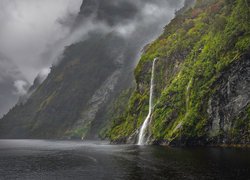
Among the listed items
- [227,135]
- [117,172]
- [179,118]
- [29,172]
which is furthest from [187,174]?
[179,118]

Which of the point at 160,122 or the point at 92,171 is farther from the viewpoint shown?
the point at 160,122

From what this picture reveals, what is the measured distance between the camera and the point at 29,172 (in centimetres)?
4741

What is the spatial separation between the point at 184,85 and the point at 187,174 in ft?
208

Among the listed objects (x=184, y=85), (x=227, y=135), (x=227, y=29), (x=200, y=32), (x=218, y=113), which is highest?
(x=200, y=32)

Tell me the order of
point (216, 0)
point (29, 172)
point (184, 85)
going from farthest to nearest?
point (216, 0)
point (184, 85)
point (29, 172)

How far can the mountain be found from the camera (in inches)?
3019

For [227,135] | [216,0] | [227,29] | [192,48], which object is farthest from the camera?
[216,0]

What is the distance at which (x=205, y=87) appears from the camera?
87.0 m

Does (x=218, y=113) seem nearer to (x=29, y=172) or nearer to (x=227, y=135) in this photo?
(x=227, y=135)

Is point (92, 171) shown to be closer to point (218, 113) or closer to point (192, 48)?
point (218, 113)

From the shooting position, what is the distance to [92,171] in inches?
1773

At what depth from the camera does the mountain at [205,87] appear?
76688mm

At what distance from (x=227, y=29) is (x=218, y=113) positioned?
2701cm

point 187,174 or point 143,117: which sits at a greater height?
point 143,117
